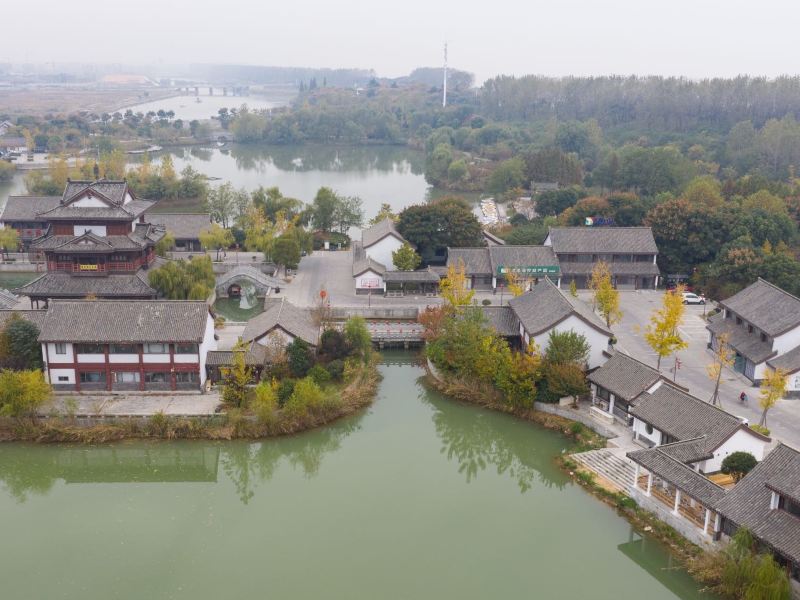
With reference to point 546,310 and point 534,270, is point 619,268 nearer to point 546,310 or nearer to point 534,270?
point 534,270

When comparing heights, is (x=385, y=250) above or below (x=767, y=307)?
below

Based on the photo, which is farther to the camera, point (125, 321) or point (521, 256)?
point (521, 256)

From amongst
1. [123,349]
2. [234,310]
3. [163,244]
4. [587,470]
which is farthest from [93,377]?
[587,470]

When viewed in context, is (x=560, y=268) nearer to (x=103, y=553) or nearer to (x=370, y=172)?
(x=103, y=553)

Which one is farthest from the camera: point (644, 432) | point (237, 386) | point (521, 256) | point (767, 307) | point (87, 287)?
point (521, 256)

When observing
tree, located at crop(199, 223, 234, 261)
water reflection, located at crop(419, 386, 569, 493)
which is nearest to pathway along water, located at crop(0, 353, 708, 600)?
water reflection, located at crop(419, 386, 569, 493)

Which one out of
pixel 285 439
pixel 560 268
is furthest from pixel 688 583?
pixel 560 268
